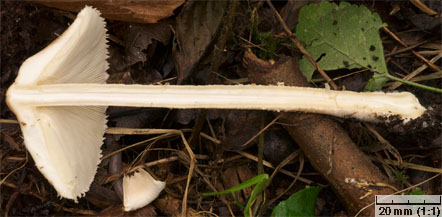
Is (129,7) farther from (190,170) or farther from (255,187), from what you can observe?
(255,187)

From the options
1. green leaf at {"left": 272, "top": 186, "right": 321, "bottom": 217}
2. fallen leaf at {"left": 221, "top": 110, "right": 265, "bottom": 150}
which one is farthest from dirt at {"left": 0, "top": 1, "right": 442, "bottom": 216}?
green leaf at {"left": 272, "top": 186, "right": 321, "bottom": 217}

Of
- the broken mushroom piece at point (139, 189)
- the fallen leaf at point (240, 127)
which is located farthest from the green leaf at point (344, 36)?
the broken mushroom piece at point (139, 189)

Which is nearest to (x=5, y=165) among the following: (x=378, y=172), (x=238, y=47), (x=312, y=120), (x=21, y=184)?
(x=21, y=184)

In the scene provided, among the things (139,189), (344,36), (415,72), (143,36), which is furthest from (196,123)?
(415,72)

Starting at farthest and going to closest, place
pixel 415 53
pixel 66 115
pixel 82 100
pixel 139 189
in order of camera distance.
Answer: pixel 415 53, pixel 139 189, pixel 66 115, pixel 82 100

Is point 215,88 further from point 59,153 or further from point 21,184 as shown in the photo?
point 21,184
